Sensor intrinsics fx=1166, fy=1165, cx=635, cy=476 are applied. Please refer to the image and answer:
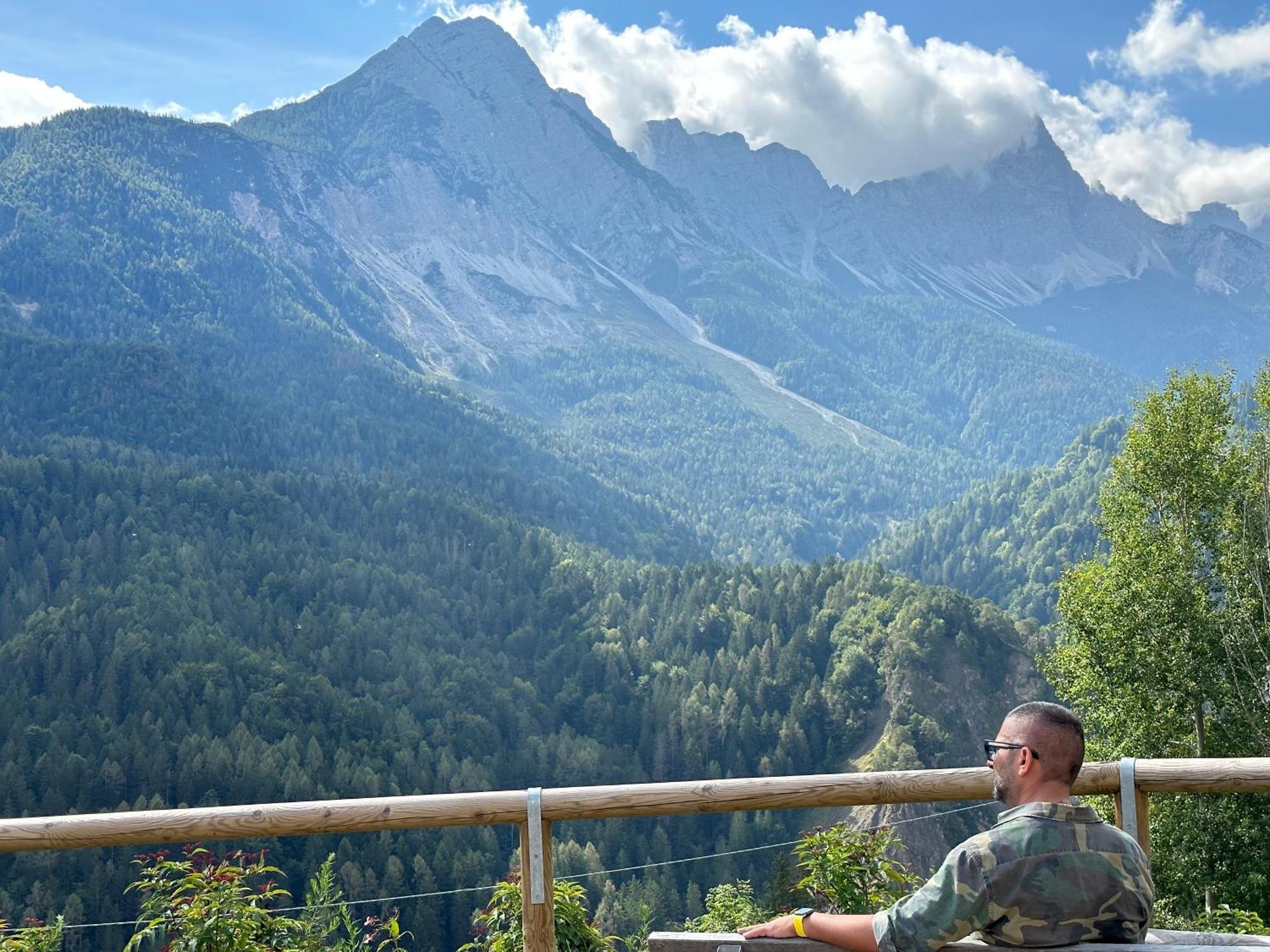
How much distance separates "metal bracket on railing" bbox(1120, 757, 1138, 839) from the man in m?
1.24

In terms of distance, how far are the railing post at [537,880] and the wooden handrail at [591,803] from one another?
0.05m

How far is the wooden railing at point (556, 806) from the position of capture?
468 centimetres

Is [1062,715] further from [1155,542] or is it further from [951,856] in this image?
[1155,542]

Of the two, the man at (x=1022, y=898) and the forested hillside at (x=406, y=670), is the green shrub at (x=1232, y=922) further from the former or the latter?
the forested hillside at (x=406, y=670)

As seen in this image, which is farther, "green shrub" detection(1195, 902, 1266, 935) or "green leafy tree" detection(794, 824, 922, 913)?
"green shrub" detection(1195, 902, 1266, 935)

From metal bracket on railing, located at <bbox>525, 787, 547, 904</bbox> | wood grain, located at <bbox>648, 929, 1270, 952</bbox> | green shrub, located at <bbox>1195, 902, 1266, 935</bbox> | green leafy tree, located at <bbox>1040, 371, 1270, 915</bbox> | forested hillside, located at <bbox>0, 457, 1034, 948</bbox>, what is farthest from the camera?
forested hillside, located at <bbox>0, 457, 1034, 948</bbox>

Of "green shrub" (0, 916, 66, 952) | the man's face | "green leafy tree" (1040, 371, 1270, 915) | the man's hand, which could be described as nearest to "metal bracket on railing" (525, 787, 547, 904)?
the man's hand

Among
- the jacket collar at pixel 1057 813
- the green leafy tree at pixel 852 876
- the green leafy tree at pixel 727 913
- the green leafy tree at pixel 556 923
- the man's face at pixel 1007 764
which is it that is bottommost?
the green leafy tree at pixel 727 913

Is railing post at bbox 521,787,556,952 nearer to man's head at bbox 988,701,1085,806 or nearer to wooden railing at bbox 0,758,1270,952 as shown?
wooden railing at bbox 0,758,1270,952

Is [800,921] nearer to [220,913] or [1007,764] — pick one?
[1007,764]

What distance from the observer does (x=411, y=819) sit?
4.73m

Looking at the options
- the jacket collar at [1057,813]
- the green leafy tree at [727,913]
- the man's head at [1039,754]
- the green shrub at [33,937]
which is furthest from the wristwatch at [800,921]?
the green leafy tree at [727,913]

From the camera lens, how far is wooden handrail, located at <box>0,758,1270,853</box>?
4.67 m

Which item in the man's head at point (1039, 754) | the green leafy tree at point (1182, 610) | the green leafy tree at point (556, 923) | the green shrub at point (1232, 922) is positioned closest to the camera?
the man's head at point (1039, 754)
